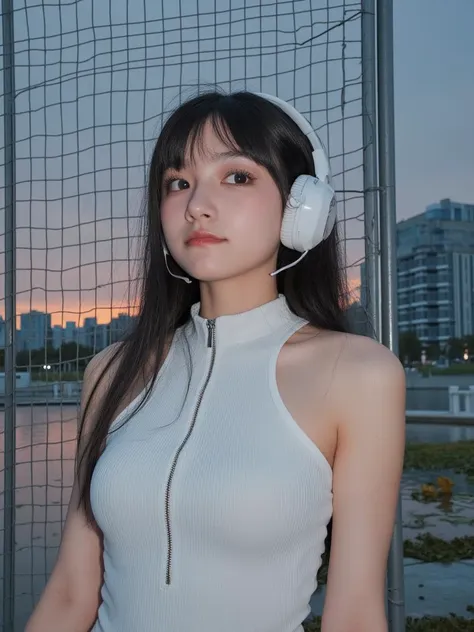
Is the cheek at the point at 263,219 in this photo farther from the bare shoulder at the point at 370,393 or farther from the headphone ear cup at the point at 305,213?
the bare shoulder at the point at 370,393

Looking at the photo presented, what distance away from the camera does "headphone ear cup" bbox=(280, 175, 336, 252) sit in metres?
1.25

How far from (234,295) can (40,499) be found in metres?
4.76

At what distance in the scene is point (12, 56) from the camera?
2781 millimetres

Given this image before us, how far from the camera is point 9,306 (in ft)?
9.34

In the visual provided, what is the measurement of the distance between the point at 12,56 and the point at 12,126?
0.87 ft

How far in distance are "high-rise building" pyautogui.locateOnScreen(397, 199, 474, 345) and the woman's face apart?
5319 cm

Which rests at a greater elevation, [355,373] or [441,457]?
[355,373]

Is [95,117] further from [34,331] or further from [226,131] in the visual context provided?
[226,131]

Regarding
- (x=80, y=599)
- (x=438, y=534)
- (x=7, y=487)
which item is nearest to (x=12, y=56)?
(x=7, y=487)

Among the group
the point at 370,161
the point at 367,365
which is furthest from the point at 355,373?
the point at 370,161

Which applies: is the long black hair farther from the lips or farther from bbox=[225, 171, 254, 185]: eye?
the lips

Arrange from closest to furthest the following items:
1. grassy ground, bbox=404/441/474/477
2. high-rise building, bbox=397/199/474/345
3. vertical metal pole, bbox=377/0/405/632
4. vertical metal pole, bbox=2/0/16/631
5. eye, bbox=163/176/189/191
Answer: eye, bbox=163/176/189/191, vertical metal pole, bbox=377/0/405/632, vertical metal pole, bbox=2/0/16/631, grassy ground, bbox=404/441/474/477, high-rise building, bbox=397/199/474/345

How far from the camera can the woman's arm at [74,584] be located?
1298 mm

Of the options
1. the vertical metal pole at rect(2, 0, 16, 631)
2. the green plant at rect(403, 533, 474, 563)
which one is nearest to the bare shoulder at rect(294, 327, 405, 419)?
the vertical metal pole at rect(2, 0, 16, 631)
